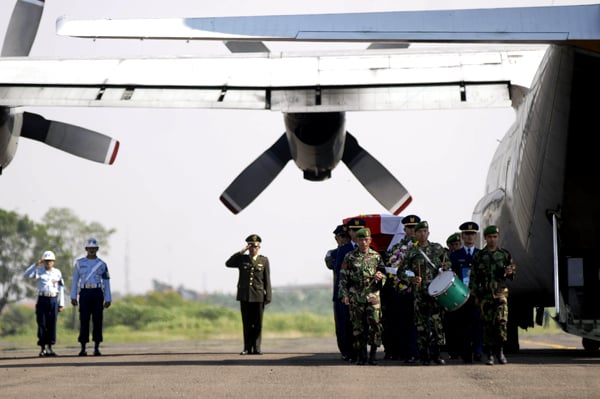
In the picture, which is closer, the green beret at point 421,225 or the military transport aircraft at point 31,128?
the green beret at point 421,225

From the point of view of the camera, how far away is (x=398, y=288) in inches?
574

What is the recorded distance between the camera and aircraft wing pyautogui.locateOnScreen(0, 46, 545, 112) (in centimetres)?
1430

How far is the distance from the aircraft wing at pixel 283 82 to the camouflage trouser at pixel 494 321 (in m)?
2.62

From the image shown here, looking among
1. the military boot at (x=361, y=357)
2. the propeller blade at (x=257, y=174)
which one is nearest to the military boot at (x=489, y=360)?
the military boot at (x=361, y=357)

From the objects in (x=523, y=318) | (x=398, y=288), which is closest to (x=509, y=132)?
(x=523, y=318)

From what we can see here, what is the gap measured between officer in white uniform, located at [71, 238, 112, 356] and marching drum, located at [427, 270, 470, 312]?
254 inches

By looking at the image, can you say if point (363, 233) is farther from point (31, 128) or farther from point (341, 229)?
point (31, 128)

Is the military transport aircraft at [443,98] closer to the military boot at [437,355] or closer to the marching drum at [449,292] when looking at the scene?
the marching drum at [449,292]

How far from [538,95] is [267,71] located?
3.69m

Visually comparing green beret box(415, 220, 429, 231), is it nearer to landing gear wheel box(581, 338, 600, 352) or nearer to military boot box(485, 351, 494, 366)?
military boot box(485, 351, 494, 366)

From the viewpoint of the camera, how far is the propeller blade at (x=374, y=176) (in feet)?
58.2

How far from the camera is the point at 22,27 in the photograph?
57.9ft

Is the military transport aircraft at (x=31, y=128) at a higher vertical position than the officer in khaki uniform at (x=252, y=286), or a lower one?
higher

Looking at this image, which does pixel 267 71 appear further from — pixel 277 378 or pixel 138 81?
pixel 277 378
